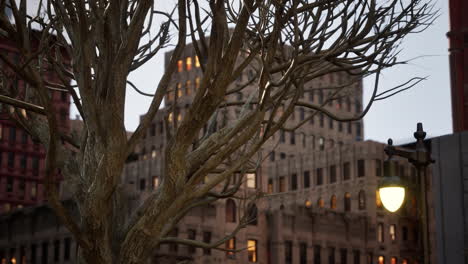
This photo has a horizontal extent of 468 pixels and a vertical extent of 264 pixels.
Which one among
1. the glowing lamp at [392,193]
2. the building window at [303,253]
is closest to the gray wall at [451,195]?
the glowing lamp at [392,193]

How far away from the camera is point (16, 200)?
104250mm

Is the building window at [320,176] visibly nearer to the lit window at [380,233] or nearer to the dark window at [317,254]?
the lit window at [380,233]

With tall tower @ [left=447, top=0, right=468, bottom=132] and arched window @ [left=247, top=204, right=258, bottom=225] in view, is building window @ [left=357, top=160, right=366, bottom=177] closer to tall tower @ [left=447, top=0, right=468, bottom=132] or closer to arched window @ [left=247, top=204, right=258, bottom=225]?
arched window @ [left=247, top=204, right=258, bottom=225]

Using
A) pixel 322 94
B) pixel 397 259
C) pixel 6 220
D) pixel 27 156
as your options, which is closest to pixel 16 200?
pixel 27 156

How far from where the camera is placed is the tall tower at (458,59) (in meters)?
62.5

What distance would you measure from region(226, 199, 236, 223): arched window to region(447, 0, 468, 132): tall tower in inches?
755

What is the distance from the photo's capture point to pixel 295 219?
241 ft

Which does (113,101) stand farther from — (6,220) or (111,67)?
(6,220)

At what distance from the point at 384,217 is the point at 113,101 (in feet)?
231

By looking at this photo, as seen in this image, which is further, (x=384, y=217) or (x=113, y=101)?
(x=384, y=217)

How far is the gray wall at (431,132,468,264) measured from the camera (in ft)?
99.1

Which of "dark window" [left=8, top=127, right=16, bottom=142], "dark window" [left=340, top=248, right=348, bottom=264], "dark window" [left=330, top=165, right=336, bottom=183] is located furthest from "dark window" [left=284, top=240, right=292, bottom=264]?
"dark window" [left=8, top=127, right=16, bottom=142]

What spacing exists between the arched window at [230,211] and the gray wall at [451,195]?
3926cm

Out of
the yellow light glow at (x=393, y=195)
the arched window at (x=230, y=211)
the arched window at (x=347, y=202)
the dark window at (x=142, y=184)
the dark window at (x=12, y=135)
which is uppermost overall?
the dark window at (x=12, y=135)
